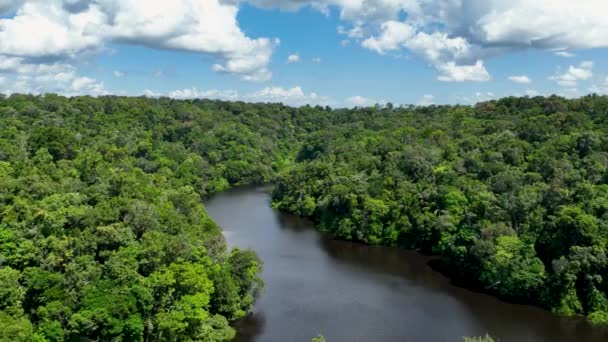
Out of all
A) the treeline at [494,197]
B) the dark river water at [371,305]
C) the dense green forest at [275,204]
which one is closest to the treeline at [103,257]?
the dense green forest at [275,204]

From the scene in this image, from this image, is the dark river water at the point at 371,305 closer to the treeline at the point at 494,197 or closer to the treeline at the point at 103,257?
the treeline at the point at 494,197

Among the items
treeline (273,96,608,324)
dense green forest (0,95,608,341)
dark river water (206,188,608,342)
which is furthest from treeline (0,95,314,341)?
treeline (273,96,608,324)

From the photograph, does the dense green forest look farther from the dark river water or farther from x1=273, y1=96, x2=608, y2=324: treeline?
the dark river water

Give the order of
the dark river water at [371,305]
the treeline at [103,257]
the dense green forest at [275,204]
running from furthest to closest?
the dark river water at [371,305], the dense green forest at [275,204], the treeline at [103,257]

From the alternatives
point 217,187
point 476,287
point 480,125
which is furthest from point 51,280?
point 480,125

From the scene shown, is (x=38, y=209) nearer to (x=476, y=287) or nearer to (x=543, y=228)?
(x=476, y=287)

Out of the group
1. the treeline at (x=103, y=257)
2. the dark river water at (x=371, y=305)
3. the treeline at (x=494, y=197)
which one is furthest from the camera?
the treeline at (x=494, y=197)

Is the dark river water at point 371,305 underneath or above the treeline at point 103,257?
underneath
